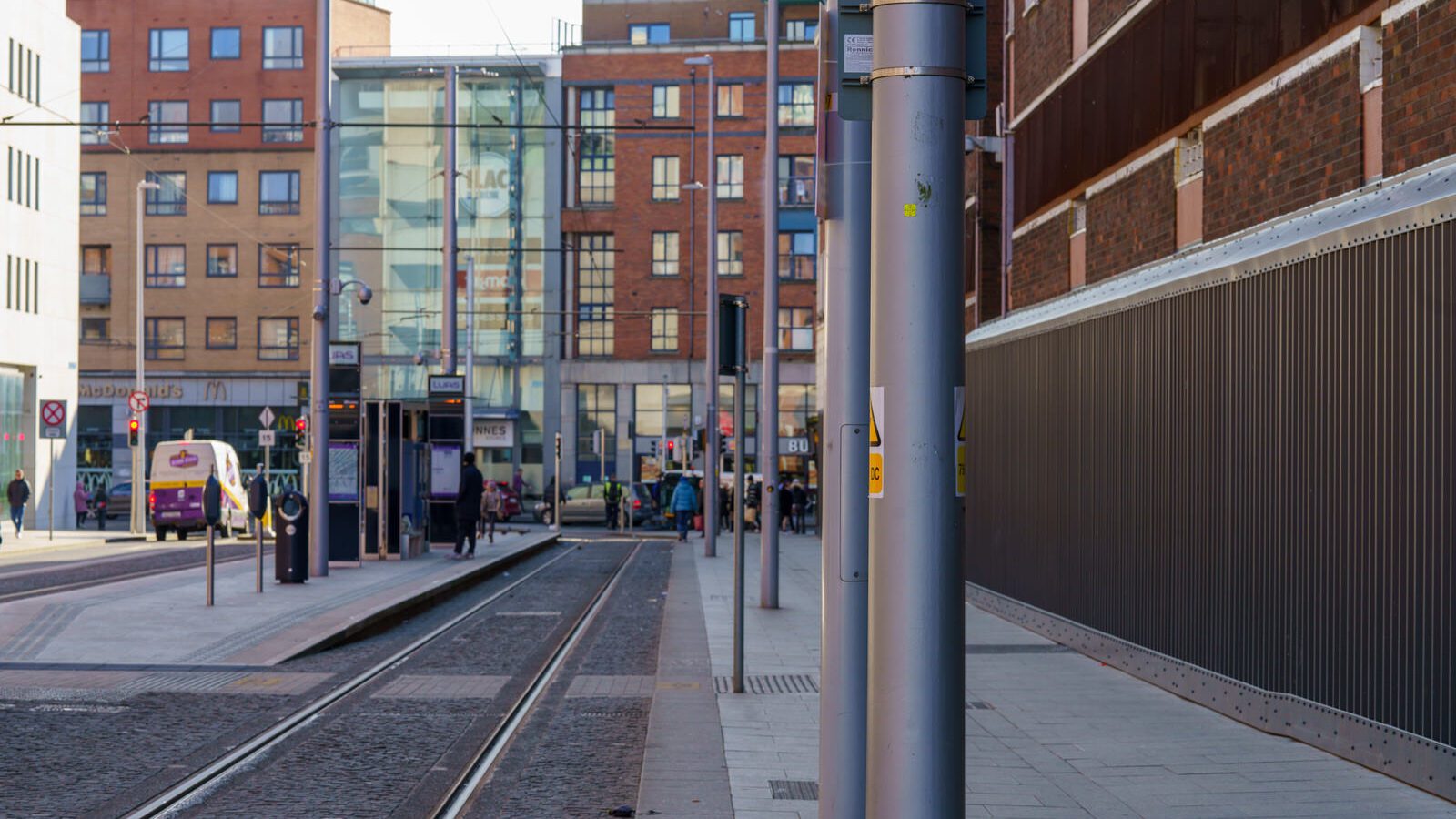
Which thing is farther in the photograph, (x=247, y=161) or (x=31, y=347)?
(x=247, y=161)

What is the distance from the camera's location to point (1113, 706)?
11430 millimetres

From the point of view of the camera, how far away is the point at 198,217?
69125 millimetres

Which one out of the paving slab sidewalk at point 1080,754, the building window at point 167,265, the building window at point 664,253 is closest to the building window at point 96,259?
the building window at point 167,265

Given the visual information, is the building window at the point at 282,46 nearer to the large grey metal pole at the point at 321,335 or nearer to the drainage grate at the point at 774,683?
the large grey metal pole at the point at 321,335

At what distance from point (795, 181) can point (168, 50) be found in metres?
26.6

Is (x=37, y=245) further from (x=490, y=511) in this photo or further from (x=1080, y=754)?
(x=1080, y=754)

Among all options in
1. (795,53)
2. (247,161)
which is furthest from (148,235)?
(795,53)

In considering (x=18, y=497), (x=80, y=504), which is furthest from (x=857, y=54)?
(x=80, y=504)

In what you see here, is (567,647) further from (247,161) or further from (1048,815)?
(247,161)

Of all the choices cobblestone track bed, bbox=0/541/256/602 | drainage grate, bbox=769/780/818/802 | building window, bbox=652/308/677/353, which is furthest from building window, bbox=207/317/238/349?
drainage grate, bbox=769/780/818/802

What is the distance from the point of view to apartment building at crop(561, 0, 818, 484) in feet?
212

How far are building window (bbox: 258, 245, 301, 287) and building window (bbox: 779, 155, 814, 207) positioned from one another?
20.4 metres

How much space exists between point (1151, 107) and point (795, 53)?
50885mm

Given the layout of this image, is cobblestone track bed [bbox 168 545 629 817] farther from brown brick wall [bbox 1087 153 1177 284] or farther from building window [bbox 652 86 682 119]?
building window [bbox 652 86 682 119]
